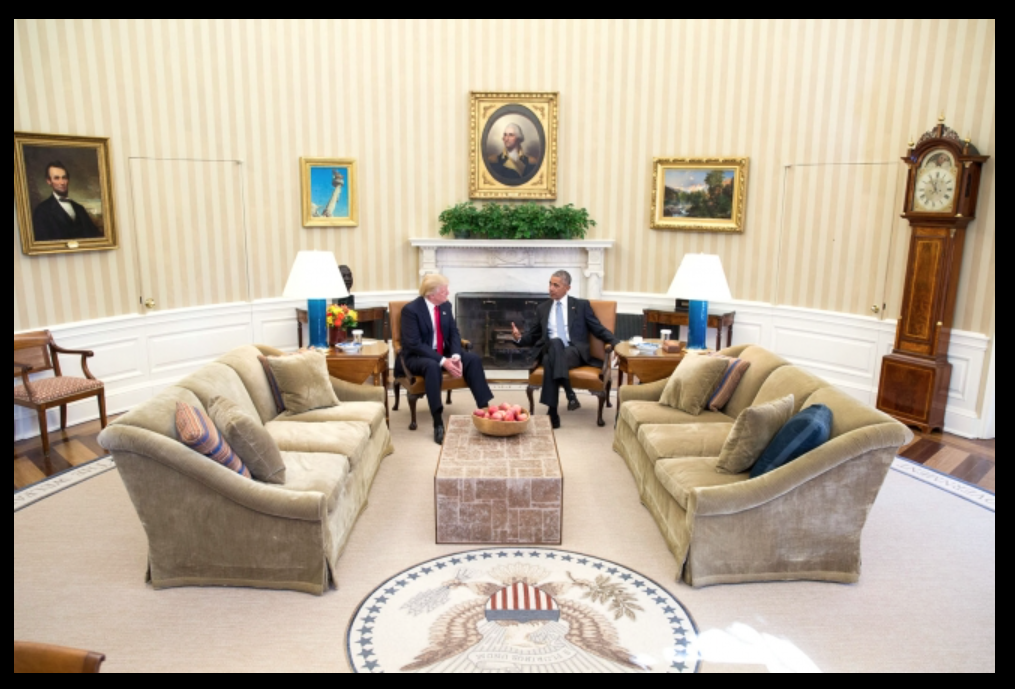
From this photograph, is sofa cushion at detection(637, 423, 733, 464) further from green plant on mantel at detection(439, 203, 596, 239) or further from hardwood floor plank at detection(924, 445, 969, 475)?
green plant on mantel at detection(439, 203, 596, 239)

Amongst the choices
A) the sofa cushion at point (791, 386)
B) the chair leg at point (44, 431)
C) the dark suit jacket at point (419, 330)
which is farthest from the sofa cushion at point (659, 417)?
the chair leg at point (44, 431)

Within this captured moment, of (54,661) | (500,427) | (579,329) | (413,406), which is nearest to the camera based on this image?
(54,661)

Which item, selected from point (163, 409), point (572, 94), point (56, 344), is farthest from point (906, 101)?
point (56, 344)

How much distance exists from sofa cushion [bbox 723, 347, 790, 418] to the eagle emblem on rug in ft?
5.97

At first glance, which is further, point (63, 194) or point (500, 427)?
point (63, 194)

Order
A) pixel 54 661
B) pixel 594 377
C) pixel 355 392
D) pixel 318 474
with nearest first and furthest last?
pixel 54 661 → pixel 318 474 → pixel 355 392 → pixel 594 377

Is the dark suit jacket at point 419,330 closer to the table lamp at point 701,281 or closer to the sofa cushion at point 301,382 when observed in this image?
the sofa cushion at point 301,382

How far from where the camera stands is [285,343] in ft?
26.0

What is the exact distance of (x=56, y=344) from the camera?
6.21 meters

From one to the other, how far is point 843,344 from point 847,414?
12.0ft

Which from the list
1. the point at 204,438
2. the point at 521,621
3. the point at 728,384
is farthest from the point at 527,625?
the point at 728,384

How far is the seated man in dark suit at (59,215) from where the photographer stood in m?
6.04

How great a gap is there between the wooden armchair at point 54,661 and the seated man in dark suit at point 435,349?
4102mm

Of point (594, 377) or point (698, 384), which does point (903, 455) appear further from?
point (594, 377)
